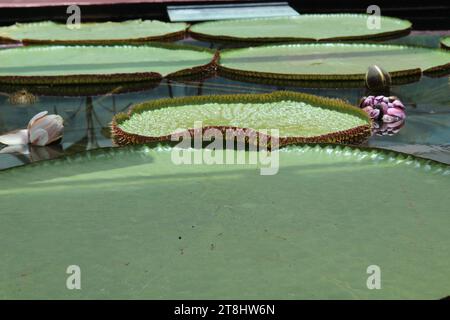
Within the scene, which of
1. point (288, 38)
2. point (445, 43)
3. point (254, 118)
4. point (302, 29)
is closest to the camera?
point (254, 118)

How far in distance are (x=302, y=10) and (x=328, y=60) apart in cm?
207

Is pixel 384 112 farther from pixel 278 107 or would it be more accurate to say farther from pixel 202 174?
pixel 202 174

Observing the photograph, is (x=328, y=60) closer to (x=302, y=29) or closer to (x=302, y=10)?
(x=302, y=29)

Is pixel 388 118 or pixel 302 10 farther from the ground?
pixel 302 10

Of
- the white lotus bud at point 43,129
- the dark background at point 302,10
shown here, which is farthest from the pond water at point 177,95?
the dark background at point 302,10

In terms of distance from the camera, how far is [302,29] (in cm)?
431

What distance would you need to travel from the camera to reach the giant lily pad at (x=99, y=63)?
303 cm

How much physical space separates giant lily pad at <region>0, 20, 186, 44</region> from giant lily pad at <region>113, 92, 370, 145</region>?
1.54 m

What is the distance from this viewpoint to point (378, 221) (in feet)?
5.17

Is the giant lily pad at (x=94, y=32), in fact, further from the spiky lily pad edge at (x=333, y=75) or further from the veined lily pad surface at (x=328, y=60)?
the spiky lily pad edge at (x=333, y=75)

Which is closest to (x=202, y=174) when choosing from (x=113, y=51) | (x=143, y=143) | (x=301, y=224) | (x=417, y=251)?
(x=143, y=143)

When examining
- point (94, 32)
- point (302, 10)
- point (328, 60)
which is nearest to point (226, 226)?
point (328, 60)
